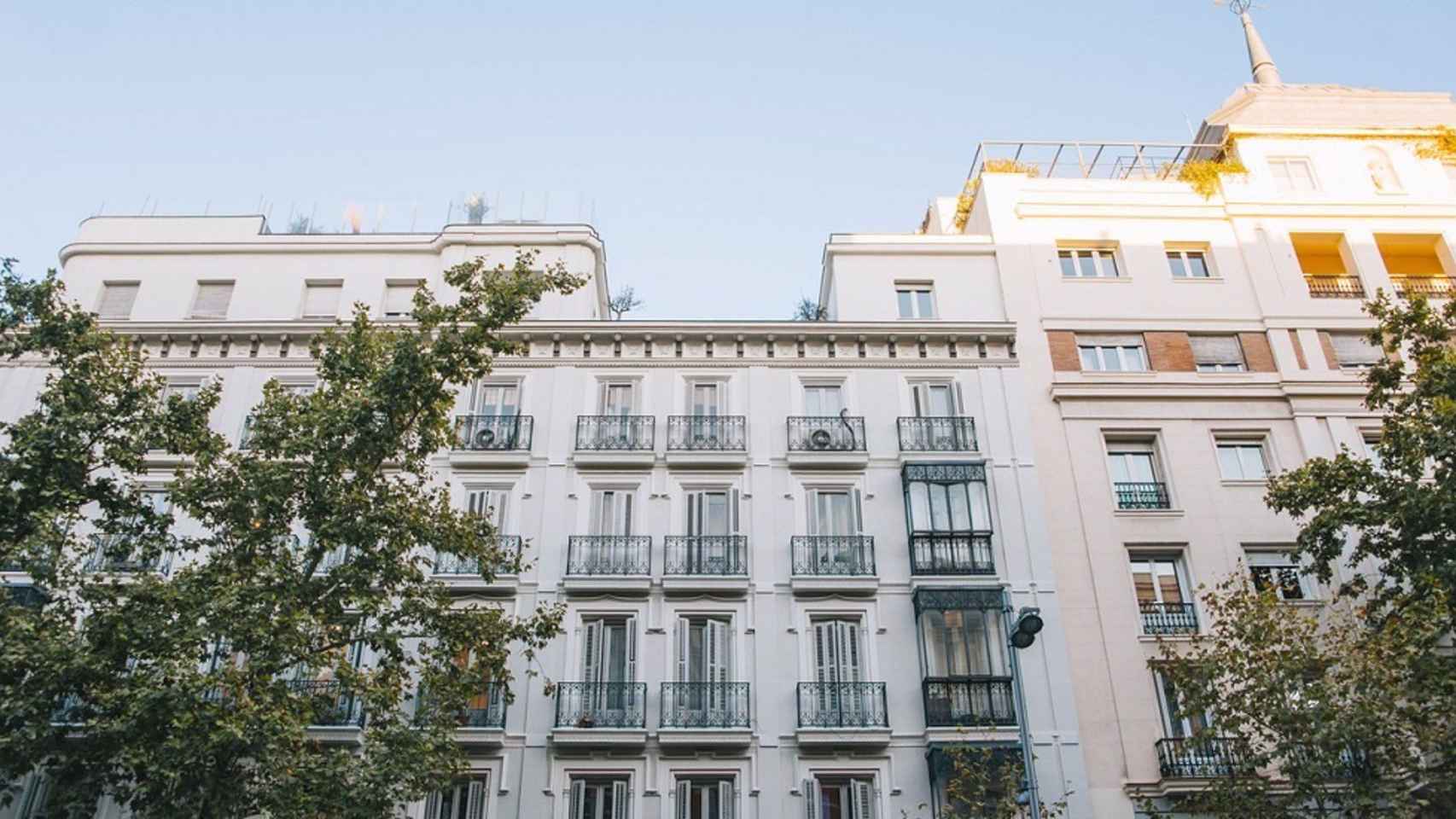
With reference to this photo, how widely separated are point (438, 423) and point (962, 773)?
10.6 meters

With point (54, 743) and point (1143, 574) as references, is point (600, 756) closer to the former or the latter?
point (54, 743)

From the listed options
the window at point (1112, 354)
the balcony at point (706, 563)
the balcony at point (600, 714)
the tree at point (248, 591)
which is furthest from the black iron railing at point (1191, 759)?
the tree at point (248, 591)

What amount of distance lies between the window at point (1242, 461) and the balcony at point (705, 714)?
37.8ft

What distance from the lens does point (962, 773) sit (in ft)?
62.0

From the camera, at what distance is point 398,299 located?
26.3 meters

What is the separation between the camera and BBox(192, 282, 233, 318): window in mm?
26109

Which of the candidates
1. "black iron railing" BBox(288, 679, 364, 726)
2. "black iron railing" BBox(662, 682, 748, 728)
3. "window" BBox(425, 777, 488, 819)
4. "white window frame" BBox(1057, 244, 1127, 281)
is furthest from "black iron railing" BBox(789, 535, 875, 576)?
"white window frame" BBox(1057, 244, 1127, 281)

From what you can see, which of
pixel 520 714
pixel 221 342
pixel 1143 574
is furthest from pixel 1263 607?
pixel 221 342

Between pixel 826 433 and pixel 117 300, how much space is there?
671 inches

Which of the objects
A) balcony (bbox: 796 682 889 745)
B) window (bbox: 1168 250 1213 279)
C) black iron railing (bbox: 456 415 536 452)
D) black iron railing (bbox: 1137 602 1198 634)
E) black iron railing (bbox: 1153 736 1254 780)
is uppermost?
window (bbox: 1168 250 1213 279)

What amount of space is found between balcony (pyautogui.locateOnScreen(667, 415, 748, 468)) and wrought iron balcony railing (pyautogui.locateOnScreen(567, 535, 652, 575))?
2038mm

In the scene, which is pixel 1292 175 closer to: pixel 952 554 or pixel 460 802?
pixel 952 554

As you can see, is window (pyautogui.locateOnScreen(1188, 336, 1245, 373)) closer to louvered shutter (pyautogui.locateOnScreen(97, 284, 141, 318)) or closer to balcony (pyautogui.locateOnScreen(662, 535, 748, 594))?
balcony (pyautogui.locateOnScreen(662, 535, 748, 594))

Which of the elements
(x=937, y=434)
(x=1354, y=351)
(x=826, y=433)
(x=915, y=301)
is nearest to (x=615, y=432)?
(x=826, y=433)
